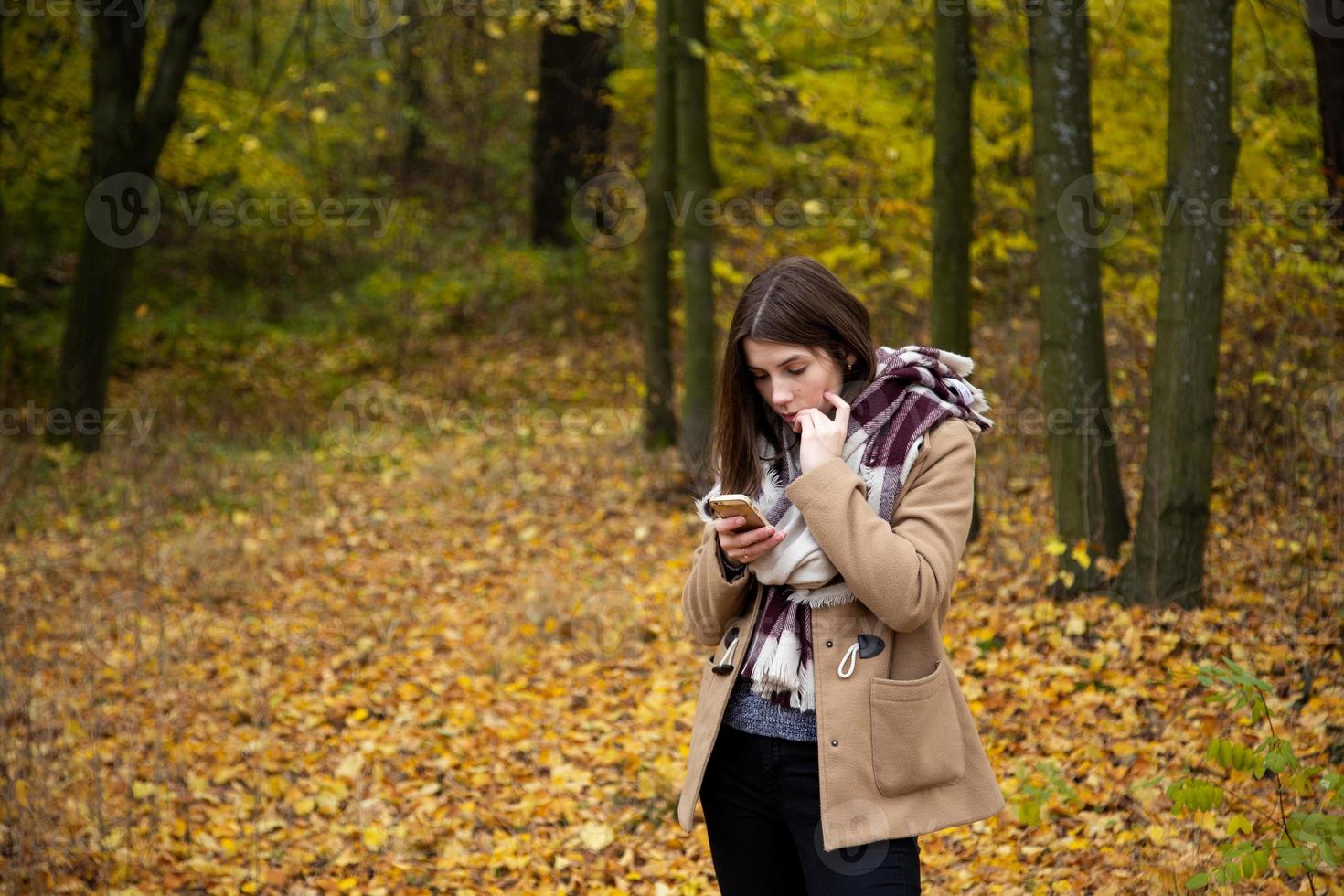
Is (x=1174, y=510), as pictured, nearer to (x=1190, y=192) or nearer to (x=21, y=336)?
(x=1190, y=192)

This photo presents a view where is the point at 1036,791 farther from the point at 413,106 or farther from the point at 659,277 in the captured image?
the point at 413,106

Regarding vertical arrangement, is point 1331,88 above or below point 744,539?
above

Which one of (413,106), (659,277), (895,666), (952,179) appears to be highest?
(413,106)

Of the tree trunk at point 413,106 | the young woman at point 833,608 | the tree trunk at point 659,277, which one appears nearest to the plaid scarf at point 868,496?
the young woman at point 833,608

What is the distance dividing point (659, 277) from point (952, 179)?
374 cm

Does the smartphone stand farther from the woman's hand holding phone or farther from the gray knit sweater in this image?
the gray knit sweater

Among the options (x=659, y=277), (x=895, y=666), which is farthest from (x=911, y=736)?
(x=659, y=277)

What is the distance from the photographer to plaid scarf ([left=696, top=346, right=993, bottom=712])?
213 centimetres

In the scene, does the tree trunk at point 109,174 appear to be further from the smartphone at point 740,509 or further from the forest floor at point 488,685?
the smartphone at point 740,509

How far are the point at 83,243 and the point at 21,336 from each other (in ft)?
13.7

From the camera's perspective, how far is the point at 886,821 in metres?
2.03

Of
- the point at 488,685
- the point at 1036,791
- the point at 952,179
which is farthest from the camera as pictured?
the point at 952,179

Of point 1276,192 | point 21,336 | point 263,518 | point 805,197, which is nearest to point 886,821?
point 1276,192

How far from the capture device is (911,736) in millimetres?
2059
